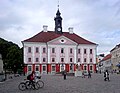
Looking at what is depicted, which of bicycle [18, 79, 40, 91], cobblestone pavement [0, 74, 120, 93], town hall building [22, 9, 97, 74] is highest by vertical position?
town hall building [22, 9, 97, 74]

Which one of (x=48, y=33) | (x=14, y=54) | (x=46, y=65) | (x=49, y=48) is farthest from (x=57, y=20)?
(x=14, y=54)

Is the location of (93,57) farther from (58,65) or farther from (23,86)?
(23,86)

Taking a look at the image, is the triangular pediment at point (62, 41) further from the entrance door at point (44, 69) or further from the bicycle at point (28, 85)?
the bicycle at point (28, 85)

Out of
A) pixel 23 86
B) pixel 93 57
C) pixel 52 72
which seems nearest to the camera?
pixel 23 86

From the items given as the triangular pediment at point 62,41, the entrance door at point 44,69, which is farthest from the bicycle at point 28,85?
the triangular pediment at point 62,41

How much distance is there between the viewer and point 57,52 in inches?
3022

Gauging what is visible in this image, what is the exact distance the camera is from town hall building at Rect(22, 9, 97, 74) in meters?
74.4

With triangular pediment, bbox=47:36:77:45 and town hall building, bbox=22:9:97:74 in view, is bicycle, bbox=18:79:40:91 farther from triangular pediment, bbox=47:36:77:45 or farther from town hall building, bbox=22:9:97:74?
triangular pediment, bbox=47:36:77:45

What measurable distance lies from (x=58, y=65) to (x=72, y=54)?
6216 millimetres

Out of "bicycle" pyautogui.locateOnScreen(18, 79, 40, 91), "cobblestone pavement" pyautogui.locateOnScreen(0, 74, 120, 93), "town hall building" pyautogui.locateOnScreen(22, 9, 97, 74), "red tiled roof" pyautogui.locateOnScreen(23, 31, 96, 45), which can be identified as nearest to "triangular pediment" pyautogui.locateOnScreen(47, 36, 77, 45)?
"town hall building" pyautogui.locateOnScreen(22, 9, 97, 74)

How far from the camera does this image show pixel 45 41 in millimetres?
76688

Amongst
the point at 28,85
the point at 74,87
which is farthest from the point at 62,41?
the point at 28,85

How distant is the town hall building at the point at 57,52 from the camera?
2931 inches

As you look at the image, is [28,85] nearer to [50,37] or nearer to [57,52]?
[57,52]
